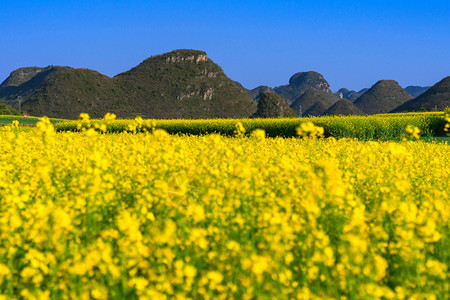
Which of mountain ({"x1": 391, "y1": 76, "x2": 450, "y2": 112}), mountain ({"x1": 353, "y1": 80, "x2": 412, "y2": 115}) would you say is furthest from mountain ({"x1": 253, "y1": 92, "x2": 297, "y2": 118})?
mountain ({"x1": 353, "y1": 80, "x2": 412, "y2": 115})

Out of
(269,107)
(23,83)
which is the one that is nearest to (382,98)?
(269,107)

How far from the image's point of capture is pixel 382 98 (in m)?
119

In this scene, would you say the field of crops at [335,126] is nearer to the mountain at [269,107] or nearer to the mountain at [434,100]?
the mountain at [269,107]

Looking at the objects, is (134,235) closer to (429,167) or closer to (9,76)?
(429,167)

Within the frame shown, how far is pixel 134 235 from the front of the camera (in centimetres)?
262

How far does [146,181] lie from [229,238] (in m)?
1.95

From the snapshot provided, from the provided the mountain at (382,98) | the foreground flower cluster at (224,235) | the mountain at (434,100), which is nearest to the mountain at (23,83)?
the mountain at (382,98)

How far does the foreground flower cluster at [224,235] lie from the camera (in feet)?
8.57

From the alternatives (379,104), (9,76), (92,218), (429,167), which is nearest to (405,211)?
(92,218)

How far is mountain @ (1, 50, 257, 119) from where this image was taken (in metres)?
Result: 87.6

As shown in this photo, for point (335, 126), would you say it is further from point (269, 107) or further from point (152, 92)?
point (152, 92)

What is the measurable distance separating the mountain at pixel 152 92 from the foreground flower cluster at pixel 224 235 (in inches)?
3314

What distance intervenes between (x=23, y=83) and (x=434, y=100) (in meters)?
162

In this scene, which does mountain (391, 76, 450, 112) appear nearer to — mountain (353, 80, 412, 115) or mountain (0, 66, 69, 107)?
mountain (353, 80, 412, 115)
